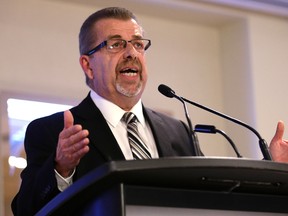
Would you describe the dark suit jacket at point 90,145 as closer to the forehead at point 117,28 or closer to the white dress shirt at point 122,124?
the white dress shirt at point 122,124

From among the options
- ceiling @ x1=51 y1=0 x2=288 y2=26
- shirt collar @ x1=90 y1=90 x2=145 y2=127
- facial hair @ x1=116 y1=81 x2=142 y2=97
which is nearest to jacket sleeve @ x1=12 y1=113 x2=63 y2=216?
shirt collar @ x1=90 y1=90 x2=145 y2=127

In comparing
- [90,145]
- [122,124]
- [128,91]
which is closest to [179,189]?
[90,145]

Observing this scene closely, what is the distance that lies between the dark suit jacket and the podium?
1.79ft

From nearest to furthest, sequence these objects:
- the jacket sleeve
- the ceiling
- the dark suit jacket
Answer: the jacket sleeve, the dark suit jacket, the ceiling

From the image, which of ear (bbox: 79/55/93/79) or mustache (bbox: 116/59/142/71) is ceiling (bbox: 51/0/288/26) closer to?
ear (bbox: 79/55/93/79)

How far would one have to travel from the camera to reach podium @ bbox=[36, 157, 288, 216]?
5.06 ft

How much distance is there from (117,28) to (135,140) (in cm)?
59

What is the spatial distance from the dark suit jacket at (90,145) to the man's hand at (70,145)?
0.47ft

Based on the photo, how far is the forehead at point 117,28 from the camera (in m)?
3.11

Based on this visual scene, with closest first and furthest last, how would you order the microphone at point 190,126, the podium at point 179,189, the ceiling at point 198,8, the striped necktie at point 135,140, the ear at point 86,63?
1. the podium at point 179,189
2. the microphone at point 190,126
3. the striped necktie at point 135,140
4. the ear at point 86,63
5. the ceiling at point 198,8

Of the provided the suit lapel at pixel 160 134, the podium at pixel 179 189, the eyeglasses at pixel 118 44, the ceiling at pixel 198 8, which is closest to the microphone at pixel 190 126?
the suit lapel at pixel 160 134

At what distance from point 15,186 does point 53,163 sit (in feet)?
8.58

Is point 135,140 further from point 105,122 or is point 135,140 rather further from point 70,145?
point 70,145

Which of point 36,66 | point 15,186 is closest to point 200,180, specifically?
point 15,186
